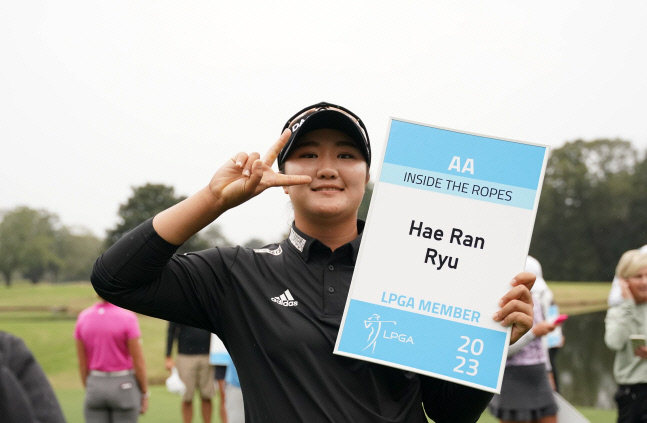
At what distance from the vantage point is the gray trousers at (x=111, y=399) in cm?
638

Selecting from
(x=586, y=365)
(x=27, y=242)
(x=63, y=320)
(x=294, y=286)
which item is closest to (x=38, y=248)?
(x=27, y=242)

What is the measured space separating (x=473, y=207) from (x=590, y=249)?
1337 inches

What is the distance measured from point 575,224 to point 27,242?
78.7ft

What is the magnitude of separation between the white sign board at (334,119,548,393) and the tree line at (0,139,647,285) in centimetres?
2187

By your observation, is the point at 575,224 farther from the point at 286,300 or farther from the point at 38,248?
the point at 286,300

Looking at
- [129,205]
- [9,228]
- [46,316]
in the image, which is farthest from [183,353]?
[46,316]

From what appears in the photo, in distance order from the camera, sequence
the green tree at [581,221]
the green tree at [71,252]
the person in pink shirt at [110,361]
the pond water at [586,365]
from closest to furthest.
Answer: the person in pink shirt at [110,361]
the pond water at [586,365]
the green tree at [71,252]
the green tree at [581,221]

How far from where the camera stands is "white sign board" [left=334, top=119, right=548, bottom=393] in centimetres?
197

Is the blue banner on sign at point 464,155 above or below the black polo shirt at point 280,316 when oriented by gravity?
above

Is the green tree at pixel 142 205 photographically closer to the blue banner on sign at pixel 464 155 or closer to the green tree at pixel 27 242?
the blue banner on sign at pixel 464 155

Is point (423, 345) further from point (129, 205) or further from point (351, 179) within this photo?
point (129, 205)

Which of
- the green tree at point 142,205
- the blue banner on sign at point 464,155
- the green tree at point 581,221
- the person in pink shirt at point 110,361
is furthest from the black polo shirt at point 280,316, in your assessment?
the green tree at point 581,221

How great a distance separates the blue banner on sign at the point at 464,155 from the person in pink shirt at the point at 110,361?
4.76m

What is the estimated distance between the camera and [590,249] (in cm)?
3372
